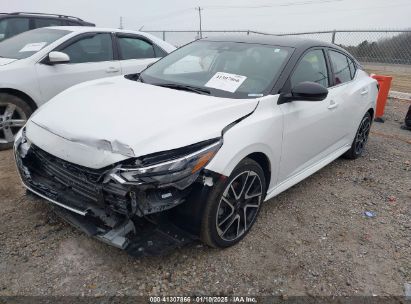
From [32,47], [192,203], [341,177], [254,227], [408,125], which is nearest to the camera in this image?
[192,203]

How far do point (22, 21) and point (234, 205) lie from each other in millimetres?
6815

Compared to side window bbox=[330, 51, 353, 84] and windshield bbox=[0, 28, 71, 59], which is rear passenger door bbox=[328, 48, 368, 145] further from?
windshield bbox=[0, 28, 71, 59]

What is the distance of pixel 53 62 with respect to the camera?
4.78 m

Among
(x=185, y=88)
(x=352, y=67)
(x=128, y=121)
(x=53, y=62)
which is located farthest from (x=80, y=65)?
(x=352, y=67)

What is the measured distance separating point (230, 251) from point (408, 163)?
11.5ft

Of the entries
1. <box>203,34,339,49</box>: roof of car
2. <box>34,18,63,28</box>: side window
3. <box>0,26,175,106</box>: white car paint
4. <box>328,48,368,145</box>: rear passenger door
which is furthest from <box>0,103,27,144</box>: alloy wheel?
<box>328,48,368,145</box>: rear passenger door

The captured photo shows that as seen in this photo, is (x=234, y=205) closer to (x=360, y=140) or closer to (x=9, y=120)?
(x=360, y=140)

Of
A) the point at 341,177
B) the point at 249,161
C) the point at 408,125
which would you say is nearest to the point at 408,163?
the point at 341,177

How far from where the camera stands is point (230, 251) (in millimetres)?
2869

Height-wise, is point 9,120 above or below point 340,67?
below

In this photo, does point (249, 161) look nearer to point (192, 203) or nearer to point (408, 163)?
point (192, 203)

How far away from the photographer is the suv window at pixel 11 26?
7.26 meters

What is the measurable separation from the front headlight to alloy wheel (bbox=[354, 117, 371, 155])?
127 inches

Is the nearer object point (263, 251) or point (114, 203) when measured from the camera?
point (114, 203)
